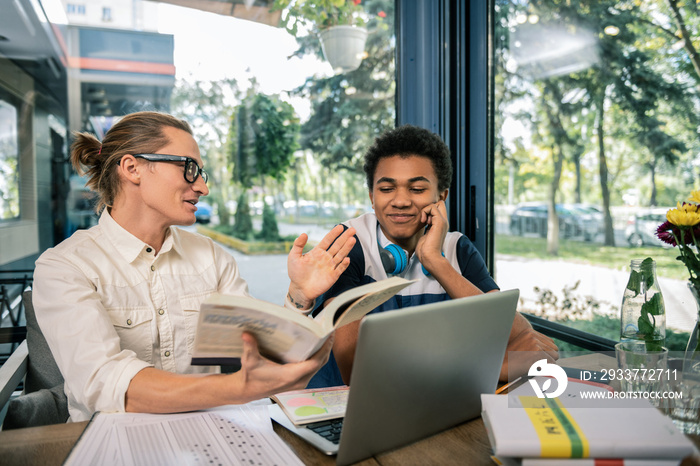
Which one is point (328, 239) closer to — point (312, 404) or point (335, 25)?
point (312, 404)

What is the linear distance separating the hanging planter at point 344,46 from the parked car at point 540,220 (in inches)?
47.3

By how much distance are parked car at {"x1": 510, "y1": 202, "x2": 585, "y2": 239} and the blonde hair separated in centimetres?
161

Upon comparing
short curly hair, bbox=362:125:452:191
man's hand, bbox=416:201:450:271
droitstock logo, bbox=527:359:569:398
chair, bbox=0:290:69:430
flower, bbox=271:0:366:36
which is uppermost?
flower, bbox=271:0:366:36

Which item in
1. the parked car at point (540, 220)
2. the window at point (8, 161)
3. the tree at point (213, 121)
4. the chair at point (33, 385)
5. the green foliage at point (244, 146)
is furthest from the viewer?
the green foliage at point (244, 146)

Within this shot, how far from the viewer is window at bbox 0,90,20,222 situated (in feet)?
6.49

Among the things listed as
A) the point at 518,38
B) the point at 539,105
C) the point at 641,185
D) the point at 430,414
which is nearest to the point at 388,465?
the point at 430,414

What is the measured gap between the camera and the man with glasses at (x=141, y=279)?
3.75ft

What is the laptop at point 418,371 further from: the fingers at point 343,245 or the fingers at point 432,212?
the fingers at point 432,212

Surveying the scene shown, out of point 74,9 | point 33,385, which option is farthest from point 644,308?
point 74,9

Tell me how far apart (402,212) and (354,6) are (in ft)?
4.77

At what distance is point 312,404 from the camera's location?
1133mm

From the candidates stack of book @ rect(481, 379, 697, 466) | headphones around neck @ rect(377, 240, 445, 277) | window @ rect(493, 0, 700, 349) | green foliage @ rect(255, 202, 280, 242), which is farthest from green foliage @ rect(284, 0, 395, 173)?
stack of book @ rect(481, 379, 697, 466)

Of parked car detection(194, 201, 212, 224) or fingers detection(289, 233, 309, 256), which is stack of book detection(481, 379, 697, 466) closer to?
fingers detection(289, 233, 309, 256)

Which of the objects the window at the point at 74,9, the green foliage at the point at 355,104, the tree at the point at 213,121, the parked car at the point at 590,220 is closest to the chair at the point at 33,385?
the tree at the point at 213,121
